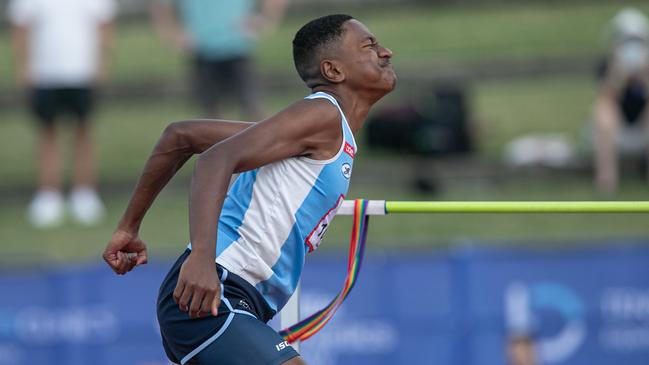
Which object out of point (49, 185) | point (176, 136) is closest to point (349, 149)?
point (176, 136)

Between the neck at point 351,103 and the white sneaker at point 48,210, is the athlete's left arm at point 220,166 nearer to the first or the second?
the neck at point 351,103

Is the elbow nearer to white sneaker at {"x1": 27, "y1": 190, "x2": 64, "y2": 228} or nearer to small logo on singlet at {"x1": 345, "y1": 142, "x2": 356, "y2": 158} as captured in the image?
small logo on singlet at {"x1": 345, "y1": 142, "x2": 356, "y2": 158}

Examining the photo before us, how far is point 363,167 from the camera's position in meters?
11.4

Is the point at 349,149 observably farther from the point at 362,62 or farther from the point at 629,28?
the point at 629,28

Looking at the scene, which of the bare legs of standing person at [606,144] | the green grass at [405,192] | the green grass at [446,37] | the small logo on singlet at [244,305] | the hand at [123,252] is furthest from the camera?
the green grass at [446,37]

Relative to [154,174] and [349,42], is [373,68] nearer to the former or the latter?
[349,42]

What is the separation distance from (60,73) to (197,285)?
699 cm

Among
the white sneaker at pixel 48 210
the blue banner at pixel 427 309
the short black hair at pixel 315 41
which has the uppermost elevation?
the short black hair at pixel 315 41

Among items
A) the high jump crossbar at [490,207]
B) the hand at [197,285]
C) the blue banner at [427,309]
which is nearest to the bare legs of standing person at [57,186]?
the blue banner at [427,309]

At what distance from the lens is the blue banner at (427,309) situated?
332 inches

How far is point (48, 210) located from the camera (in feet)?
34.6

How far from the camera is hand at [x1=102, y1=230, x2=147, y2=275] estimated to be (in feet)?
14.7

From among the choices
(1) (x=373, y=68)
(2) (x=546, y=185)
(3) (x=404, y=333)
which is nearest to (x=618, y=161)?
(2) (x=546, y=185)

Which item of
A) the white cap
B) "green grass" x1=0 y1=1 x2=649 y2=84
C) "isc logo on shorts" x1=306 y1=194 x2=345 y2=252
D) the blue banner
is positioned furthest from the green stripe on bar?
"green grass" x1=0 y1=1 x2=649 y2=84
